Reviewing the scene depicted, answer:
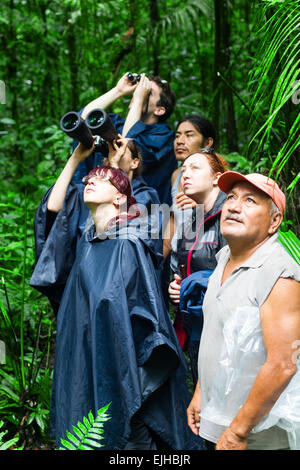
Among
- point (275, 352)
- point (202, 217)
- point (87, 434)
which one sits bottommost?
point (87, 434)

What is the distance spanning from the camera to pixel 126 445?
6.77 ft

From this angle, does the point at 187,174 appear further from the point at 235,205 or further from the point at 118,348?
the point at 118,348

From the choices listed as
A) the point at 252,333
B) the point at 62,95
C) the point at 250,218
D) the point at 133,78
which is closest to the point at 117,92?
the point at 133,78

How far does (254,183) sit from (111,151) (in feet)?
3.84

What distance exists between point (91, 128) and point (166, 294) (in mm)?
949

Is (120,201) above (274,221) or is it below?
below

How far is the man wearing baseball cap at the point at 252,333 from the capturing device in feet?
4.75

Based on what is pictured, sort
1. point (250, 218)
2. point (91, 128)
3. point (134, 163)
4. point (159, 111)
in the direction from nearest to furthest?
point (250, 218), point (91, 128), point (134, 163), point (159, 111)

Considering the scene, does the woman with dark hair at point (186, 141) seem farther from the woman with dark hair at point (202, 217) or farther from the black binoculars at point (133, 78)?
the woman with dark hair at point (202, 217)

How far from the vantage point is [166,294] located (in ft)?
8.93

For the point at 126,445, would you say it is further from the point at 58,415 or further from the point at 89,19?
the point at 89,19

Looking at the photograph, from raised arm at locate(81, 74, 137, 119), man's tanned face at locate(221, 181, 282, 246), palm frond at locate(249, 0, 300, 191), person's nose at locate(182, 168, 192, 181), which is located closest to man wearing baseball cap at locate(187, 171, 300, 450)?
man's tanned face at locate(221, 181, 282, 246)

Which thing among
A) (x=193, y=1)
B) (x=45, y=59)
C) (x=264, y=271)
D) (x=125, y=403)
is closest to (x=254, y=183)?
(x=264, y=271)

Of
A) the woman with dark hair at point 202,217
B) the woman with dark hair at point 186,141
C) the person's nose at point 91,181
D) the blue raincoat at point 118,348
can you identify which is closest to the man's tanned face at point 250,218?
the woman with dark hair at point 202,217
